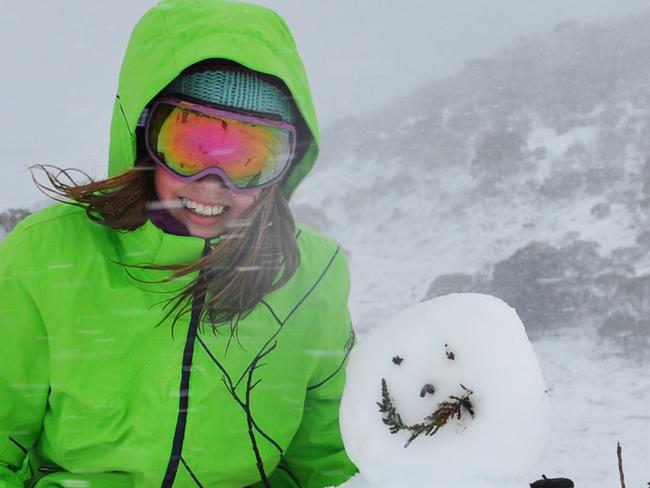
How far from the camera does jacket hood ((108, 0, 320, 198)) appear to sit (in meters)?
1.61

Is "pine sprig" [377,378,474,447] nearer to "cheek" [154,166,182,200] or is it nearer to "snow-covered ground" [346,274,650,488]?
"cheek" [154,166,182,200]

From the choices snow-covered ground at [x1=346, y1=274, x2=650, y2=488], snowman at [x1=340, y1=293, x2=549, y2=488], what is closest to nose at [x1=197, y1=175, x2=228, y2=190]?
snowman at [x1=340, y1=293, x2=549, y2=488]

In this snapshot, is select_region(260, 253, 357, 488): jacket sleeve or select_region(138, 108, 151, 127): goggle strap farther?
select_region(260, 253, 357, 488): jacket sleeve

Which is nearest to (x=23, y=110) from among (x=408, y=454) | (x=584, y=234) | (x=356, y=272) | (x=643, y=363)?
(x=356, y=272)

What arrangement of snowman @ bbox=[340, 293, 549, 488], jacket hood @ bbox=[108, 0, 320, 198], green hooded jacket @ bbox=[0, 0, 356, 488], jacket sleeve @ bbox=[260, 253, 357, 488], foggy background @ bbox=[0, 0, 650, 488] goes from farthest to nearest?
foggy background @ bbox=[0, 0, 650, 488] → jacket sleeve @ bbox=[260, 253, 357, 488] → green hooded jacket @ bbox=[0, 0, 356, 488] → jacket hood @ bbox=[108, 0, 320, 198] → snowman @ bbox=[340, 293, 549, 488]

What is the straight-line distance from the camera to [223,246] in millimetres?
1710

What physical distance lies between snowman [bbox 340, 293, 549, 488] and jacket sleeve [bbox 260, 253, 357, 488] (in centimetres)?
71

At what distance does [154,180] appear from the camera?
178 cm

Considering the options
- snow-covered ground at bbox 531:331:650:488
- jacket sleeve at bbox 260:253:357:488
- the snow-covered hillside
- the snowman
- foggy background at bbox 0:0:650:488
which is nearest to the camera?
the snowman

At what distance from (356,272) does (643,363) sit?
307cm

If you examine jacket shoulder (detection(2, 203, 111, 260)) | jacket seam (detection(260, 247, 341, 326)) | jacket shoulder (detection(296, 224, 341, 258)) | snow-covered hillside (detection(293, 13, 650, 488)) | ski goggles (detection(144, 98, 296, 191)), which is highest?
ski goggles (detection(144, 98, 296, 191))

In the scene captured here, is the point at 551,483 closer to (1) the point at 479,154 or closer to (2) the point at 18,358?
(2) the point at 18,358

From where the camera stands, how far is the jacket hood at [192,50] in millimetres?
1612

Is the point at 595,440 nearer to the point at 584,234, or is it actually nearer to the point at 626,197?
the point at 584,234
